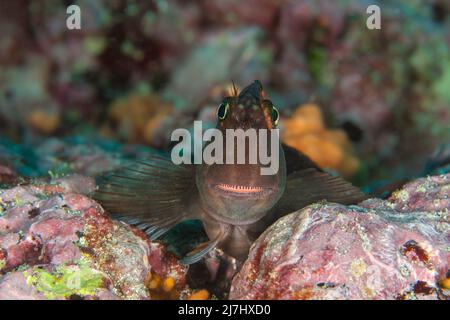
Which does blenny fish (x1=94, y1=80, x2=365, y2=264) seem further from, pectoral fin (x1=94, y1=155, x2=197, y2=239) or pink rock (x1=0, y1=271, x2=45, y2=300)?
pink rock (x1=0, y1=271, x2=45, y2=300)

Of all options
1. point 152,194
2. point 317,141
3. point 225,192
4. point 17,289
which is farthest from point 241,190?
point 317,141

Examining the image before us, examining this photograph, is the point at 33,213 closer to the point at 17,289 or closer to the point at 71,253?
the point at 71,253

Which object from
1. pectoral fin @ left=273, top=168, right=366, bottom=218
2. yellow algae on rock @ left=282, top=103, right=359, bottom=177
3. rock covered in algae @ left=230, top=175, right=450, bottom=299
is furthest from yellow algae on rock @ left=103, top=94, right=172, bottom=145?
rock covered in algae @ left=230, top=175, right=450, bottom=299

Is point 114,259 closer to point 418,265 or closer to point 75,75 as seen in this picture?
point 418,265

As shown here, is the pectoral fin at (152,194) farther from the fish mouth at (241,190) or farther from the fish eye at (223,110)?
the fish eye at (223,110)
